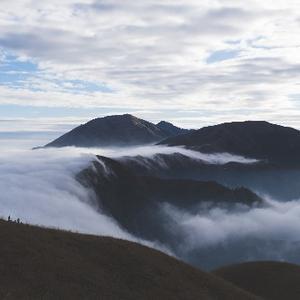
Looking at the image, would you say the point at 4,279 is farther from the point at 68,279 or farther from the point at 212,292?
the point at 212,292

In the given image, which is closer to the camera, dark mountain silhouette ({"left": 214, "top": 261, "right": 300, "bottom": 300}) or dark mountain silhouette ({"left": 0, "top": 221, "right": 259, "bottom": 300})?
dark mountain silhouette ({"left": 0, "top": 221, "right": 259, "bottom": 300})

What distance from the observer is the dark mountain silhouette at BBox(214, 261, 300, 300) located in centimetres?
10356

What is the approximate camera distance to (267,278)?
112188 millimetres

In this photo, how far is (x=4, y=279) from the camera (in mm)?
41344

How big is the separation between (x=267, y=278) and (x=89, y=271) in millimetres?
71827

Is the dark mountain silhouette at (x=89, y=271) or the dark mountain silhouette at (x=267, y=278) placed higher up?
the dark mountain silhouette at (x=89, y=271)

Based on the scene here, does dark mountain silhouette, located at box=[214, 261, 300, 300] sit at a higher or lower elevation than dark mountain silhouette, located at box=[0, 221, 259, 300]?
lower

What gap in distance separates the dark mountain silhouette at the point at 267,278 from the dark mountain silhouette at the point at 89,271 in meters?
43.7

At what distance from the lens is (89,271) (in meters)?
48.5

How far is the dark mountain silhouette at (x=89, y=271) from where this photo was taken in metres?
42.5

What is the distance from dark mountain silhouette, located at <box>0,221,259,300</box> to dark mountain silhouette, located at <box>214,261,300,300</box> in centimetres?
4366

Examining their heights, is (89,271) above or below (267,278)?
above

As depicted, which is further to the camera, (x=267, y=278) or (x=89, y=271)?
(x=267, y=278)

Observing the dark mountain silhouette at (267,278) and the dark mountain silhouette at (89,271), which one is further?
the dark mountain silhouette at (267,278)
